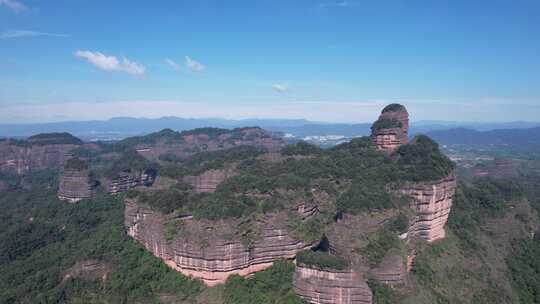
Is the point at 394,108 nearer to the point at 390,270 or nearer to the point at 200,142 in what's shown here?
the point at 390,270

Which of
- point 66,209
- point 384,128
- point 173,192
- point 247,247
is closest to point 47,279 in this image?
point 173,192

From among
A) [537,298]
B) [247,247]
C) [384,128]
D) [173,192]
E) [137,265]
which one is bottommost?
[537,298]

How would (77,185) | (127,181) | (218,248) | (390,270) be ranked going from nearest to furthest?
1. (390,270)
2. (218,248)
3. (77,185)
4. (127,181)

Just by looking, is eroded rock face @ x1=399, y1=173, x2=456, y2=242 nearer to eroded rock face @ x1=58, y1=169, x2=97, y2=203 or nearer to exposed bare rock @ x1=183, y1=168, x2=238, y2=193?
exposed bare rock @ x1=183, y1=168, x2=238, y2=193

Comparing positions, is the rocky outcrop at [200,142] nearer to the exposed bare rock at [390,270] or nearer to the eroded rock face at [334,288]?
the exposed bare rock at [390,270]

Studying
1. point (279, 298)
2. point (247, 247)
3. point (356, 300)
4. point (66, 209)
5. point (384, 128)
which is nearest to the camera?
point (356, 300)

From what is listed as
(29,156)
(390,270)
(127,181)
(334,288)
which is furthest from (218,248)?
(29,156)

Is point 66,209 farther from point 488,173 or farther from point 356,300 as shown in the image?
point 488,173
